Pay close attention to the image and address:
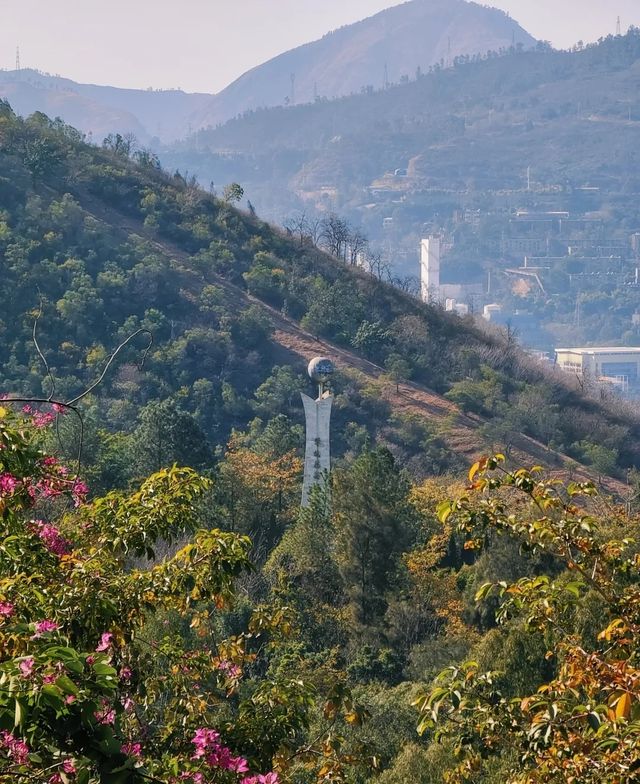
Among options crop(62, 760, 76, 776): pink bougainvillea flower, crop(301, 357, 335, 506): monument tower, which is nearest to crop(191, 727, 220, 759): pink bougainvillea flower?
crop(62, 760, 76, 776): pink bougainvillea flower

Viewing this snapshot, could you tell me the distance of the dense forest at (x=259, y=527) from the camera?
5.89m

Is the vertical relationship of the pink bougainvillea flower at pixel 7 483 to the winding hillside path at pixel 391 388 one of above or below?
above

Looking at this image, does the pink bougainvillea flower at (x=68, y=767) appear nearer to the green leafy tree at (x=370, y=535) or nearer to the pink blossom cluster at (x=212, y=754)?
the pink blossom cluster at (x=212, y=754)

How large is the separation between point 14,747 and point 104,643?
2.17 ft

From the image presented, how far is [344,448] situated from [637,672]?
38.2 m

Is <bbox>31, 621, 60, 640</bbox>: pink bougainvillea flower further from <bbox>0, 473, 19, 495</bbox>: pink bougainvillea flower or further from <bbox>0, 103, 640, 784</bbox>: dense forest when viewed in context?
<bbox>0, 473, 19, 495</bbox>: pink bougainvillea flower

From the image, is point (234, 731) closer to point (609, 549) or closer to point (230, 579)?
point (230, 579)

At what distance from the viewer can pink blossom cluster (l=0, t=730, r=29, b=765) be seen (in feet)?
16.7

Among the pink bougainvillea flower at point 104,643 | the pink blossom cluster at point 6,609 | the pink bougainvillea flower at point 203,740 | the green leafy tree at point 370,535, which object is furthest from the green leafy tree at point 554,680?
the green leafy tree at point 370,535

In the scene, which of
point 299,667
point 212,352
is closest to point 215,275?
point 212,352

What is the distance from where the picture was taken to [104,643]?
5777mm

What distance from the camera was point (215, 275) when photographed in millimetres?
55344

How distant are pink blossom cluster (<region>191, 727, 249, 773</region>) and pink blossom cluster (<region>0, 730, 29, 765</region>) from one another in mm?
982

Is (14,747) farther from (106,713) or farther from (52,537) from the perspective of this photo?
(52,537)
